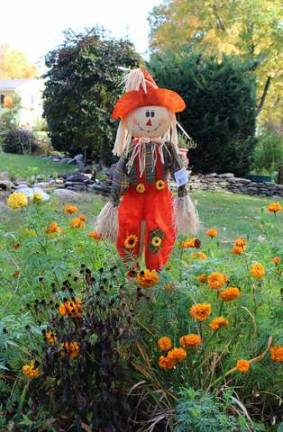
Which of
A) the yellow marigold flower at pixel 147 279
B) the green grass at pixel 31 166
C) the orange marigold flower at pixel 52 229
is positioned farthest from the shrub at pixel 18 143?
the yellow marigold flower at pixel 147 279

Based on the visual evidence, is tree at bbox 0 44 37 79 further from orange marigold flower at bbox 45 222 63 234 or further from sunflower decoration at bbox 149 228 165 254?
orange marigold flower at bbox 45 222 63 234

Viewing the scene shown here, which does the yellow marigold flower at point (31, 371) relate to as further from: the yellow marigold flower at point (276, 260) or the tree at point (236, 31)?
the tree at point (236, 31)

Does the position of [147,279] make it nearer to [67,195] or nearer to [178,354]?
[178,354]

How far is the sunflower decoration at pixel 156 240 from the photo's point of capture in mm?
3449

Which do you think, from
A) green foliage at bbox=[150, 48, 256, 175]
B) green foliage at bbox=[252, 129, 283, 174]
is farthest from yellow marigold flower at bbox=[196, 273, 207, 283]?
green foliage at bbox=[252, 129, 283, 174]

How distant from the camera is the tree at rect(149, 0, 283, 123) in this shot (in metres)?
17.3

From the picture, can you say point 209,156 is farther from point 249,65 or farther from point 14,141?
point 14,141

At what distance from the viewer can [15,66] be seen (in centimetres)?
5612

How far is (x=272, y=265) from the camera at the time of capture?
8.67ft

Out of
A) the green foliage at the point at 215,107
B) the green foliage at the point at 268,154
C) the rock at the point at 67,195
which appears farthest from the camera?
the green foliage at the point at 268,154

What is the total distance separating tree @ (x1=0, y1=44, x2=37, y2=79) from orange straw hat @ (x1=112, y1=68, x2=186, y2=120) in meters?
53.7

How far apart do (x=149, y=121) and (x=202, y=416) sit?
2054 mm

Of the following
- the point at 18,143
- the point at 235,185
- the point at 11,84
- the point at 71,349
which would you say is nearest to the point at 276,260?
the point at 71,349

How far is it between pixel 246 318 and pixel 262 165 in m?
12.4
